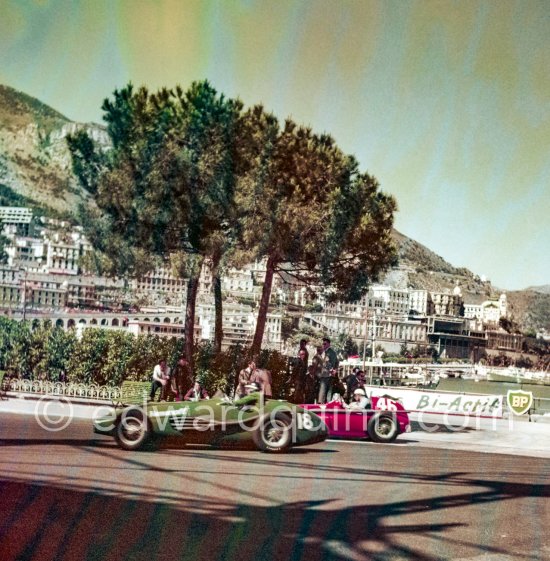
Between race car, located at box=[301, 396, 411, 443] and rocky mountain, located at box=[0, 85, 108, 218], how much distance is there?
74.1 metres

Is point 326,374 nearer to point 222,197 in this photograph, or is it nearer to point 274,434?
point 274,434

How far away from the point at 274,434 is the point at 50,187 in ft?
294

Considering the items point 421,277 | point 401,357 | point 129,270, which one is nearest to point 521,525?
point 129,270

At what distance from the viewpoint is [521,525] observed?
7980 millimetres

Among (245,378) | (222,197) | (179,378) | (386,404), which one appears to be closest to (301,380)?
A: (179,378)

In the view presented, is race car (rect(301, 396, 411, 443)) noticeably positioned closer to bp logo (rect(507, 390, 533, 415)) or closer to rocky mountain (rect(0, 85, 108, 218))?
bp logo (rect(507, 390, 533, 415))

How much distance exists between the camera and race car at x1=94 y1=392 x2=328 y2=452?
1252cm

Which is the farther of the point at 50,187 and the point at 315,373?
the point at 50,187

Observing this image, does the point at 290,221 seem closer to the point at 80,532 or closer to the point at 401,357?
the point at 80,532

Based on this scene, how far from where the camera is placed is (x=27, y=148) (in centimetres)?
13950

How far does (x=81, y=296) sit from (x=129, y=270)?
18343 mm

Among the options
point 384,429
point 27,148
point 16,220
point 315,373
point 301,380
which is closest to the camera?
point 384,429

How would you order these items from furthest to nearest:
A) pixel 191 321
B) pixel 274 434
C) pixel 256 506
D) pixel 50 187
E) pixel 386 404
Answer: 1. pixel 50 187
2. pixel 191 321
3. pixel 386 404
4. pixel 274 434
5. pixel 256 506

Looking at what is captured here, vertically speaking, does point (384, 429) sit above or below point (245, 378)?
below
